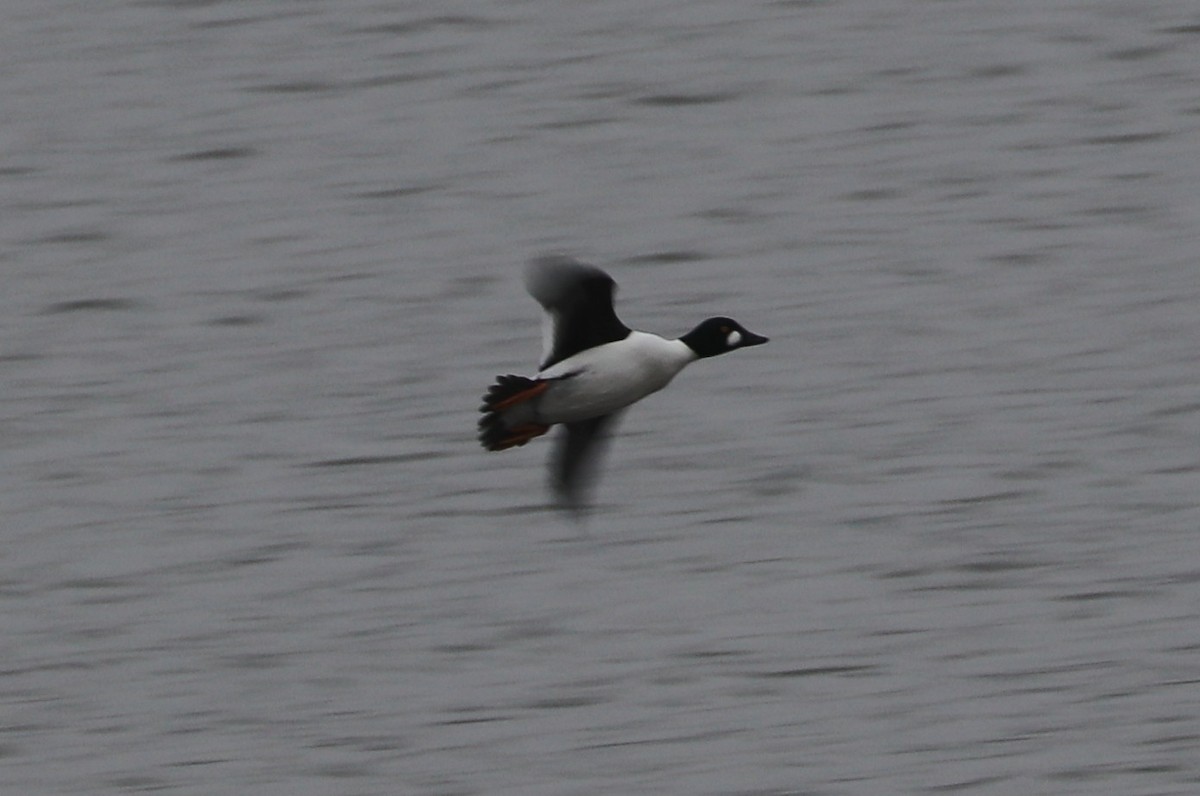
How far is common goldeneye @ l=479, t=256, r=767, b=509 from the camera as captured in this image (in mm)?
11375

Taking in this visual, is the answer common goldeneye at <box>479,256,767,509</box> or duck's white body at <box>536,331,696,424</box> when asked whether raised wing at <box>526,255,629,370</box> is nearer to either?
common goldeneye at <box>479,256,767,509</box>

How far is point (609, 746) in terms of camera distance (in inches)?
633

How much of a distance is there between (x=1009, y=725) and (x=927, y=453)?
132 inches

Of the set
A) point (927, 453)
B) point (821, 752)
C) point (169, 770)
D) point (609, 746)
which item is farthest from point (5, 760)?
point (927, 453)

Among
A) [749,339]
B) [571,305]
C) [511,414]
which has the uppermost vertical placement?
[571,305]

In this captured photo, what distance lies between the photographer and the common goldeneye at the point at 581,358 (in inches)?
448

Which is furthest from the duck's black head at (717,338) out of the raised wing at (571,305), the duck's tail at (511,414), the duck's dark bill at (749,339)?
the duck's tail at (511,414)

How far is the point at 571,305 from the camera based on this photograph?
467 inches

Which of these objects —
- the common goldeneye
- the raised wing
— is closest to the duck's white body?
the common goldeneye

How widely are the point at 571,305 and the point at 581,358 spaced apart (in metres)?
0.32

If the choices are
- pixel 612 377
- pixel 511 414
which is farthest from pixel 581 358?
pixel 511 414

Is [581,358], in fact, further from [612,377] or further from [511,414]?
[511,414]

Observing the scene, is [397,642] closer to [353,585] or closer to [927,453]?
[353,585]

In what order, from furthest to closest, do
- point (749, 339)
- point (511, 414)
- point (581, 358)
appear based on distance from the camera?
point (749, 339) < point (581, 358) < point (511, 414)
